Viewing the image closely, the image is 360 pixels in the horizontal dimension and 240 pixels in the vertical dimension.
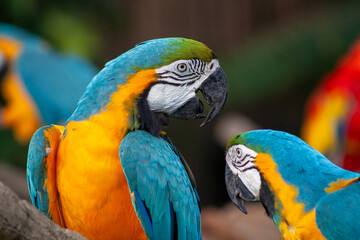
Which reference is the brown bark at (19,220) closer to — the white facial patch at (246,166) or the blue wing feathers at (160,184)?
the blue wing feathers at (160,184)

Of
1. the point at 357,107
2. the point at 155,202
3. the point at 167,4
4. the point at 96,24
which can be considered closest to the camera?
the point at 155,202

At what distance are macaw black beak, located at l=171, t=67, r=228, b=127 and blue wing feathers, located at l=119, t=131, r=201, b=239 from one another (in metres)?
0.11

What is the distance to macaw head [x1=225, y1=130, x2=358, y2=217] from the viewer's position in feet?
4.92

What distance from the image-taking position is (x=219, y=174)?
17.3ft

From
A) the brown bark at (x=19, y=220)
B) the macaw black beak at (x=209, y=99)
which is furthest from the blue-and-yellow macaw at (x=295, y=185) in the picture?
the brown bark at (x=19, y=220)

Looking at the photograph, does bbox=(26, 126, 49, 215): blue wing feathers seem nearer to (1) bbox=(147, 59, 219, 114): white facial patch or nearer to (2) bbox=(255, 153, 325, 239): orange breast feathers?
(1) bbox=(147, 59, 219, 114): white facial patch

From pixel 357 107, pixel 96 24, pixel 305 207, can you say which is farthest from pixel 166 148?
pixel 96 24

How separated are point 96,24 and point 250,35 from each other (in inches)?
62.7

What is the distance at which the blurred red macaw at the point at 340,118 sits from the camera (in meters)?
3.26

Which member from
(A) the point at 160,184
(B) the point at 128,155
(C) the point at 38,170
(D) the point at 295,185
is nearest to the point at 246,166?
(D) the point at 295,185

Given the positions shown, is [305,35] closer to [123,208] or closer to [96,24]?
[96,24]

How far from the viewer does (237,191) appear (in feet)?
5.52

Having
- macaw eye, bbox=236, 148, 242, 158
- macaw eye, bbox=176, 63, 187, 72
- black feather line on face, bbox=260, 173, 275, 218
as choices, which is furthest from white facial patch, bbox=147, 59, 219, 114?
black feather line on face, bbox=260, 173, 275, 218

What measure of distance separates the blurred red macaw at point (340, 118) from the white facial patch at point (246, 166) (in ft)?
5.85
